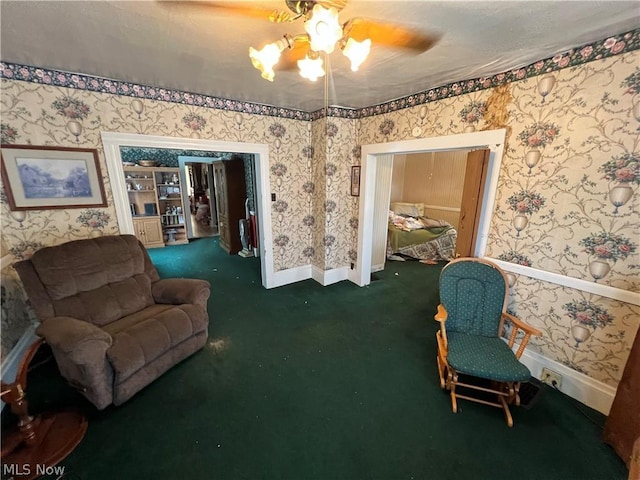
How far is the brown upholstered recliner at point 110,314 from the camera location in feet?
5.32

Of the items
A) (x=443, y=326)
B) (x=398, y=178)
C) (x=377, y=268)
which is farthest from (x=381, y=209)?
(x=398, y=178)

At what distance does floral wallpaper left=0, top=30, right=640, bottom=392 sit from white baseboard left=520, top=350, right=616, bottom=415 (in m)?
0.04

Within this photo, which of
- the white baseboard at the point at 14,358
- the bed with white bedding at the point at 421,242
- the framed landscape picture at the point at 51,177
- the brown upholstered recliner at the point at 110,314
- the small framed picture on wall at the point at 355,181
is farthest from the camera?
the bed with white bedding at the point at 421,242

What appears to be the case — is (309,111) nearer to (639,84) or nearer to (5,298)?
(639,84)

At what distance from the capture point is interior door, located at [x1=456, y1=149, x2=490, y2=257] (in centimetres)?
205

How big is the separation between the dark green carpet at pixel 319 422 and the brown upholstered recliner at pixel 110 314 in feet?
0.65

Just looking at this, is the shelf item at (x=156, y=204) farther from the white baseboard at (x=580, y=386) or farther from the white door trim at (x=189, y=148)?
the white baseboard at (x=580, y=386)

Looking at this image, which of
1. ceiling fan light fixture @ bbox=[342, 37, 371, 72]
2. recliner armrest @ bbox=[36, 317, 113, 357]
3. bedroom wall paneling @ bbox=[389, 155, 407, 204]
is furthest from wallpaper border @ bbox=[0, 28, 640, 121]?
bedroom wall paneling @ bbox=[389, 155, 407, 204]

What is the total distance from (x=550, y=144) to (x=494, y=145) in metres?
0.35

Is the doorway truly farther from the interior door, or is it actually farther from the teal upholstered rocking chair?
the teal upholstered rocking chair

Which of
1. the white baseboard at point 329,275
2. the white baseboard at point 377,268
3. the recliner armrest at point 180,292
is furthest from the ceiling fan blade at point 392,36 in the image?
the white baseboard at point 377,268

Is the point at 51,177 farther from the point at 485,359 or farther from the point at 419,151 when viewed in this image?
the point at 485,359

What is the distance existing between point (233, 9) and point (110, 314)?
2.25 metres

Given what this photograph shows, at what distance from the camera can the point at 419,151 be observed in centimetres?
268
